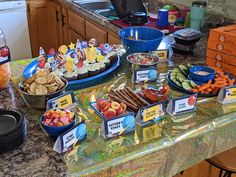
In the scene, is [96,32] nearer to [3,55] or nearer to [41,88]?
[3,55]

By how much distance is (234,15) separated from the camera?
1.90 meters

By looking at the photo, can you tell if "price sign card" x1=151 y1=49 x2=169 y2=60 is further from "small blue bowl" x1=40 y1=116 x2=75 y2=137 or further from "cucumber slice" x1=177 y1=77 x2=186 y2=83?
"small blue bowl" x1=40 y1=116 x2=75 y2=137

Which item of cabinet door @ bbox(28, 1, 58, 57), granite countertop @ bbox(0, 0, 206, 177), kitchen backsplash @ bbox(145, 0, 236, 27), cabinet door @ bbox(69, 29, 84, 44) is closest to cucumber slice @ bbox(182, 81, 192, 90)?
granite countertop @ bbox(0, 0, 206, 177)

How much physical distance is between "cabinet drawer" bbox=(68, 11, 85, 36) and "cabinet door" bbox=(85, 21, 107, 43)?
9 cm

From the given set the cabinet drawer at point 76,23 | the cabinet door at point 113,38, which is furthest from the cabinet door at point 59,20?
the cabinet door at point 113,38

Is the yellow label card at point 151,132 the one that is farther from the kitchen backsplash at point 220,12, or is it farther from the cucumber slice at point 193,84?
the kitchen backsplash at point 220,12

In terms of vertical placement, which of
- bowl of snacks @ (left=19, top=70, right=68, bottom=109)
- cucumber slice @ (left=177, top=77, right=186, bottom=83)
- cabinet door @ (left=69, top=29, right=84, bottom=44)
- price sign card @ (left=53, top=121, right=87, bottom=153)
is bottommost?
cabinet door @ (left=69, top=29, right=84, bottom=44)

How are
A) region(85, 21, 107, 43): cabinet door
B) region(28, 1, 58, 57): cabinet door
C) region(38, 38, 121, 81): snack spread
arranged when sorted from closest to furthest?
1. region(38, 38, 121, 81): snack spread
2. region(85, 21, 107, 43): cabinet door
3. region(28, 1, 58, 57): cabinet door

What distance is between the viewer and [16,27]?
3285 millimetres

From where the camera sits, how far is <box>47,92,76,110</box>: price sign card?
94 centimetres

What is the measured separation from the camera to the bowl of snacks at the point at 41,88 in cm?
98

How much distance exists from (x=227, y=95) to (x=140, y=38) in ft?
2.11

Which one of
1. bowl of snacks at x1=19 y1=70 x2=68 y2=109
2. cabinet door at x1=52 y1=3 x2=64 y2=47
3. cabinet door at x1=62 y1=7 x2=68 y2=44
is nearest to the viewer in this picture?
bowl of snacks at x1=19 y1=70 x2=68 y2=109

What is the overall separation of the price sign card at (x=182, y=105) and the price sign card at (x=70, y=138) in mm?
321
